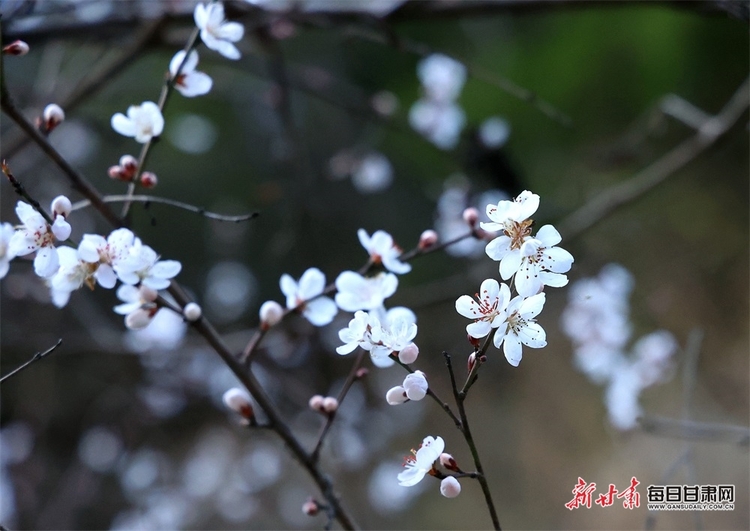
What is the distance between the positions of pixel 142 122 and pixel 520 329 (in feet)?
1.82

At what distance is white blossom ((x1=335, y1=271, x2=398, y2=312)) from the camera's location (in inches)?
27.0

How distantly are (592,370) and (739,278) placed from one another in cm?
153

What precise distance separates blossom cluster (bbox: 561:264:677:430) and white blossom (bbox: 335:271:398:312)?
4.44ft

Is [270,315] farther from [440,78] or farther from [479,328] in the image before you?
[440,78]

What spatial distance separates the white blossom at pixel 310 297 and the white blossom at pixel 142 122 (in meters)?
0.26

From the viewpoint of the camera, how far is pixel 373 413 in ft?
8.59

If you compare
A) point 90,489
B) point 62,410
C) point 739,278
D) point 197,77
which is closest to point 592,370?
point 739,278

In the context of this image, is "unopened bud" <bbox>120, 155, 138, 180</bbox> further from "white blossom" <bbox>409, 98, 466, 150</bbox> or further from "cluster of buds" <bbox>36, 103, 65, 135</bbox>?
"white blossom" <bbox>409, 98, 466, 150</bbox>

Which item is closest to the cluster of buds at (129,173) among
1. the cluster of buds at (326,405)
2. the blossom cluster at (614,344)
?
the cluster of buds at (326,405)

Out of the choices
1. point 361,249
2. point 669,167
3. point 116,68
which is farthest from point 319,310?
point 361,249

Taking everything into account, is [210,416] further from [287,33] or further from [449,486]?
[449,486]

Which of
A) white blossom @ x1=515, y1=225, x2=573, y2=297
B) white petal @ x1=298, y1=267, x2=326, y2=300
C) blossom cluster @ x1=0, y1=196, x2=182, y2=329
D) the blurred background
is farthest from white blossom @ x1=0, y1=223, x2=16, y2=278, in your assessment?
the blurred background

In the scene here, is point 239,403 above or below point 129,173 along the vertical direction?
below

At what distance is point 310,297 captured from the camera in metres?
0.76
